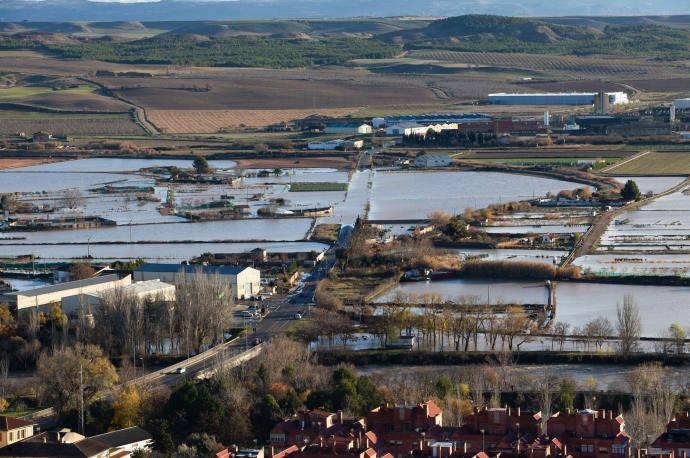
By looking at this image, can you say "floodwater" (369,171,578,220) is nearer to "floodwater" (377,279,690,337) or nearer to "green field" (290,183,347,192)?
"green field" (290,183,347,192)

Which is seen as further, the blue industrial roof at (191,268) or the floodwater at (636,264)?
the floodwater at (636,264)

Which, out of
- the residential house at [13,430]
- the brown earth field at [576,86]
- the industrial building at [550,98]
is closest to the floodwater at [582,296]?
the residential house at [13,430]

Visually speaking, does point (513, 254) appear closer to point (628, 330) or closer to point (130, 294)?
point (628, 330)

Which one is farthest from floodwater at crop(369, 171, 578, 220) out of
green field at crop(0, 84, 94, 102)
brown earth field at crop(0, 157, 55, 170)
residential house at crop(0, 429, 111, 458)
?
green field at crop(0, 84, 94, 102)

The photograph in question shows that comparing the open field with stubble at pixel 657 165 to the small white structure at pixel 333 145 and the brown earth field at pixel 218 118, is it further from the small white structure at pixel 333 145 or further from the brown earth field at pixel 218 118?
the brown earth field at pixel 218 118

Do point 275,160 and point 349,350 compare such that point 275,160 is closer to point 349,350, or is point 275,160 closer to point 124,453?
point 349,350
